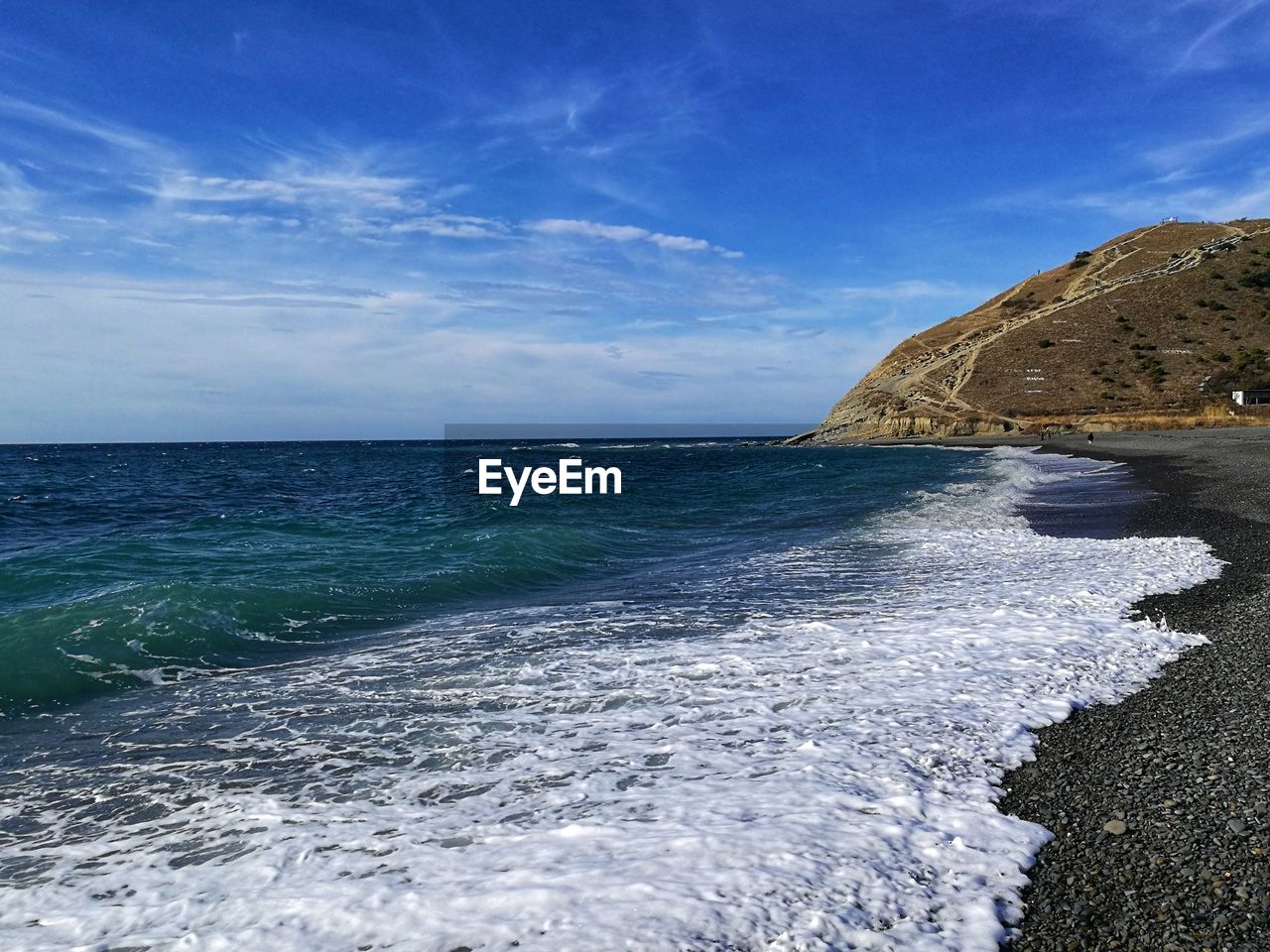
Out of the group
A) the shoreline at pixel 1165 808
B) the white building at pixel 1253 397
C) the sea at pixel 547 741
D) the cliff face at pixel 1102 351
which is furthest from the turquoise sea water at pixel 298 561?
the cliff face at pixel 1102 351

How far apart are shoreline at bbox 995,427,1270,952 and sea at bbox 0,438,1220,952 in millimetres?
188

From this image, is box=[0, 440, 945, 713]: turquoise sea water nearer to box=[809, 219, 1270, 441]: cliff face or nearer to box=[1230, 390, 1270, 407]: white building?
box=[1230, 390, 1270, 407]: white building

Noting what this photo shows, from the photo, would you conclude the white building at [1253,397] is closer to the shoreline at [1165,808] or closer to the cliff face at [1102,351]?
the cliff face at [1102,351]

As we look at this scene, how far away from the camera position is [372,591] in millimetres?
12578

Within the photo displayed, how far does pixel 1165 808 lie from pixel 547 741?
3.87m

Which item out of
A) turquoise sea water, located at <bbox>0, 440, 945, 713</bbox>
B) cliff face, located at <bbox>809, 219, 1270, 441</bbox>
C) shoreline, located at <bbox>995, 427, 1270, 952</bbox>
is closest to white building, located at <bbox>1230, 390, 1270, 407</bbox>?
cliff face, located at <bbox>809, 219, 1270, 441</bbox>

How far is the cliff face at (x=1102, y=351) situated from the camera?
73562 mm

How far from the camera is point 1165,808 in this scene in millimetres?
4203

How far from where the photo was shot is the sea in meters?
3.65

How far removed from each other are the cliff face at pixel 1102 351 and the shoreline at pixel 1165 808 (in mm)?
69928

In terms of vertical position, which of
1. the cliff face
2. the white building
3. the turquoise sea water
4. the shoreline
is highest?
the cliff face

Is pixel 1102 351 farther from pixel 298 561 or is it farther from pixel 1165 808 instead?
pixel 1165 808

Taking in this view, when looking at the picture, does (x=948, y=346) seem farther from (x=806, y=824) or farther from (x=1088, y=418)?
(x=806, y=824)

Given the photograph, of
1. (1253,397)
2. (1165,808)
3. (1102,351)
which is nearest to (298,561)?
(1165,808)
